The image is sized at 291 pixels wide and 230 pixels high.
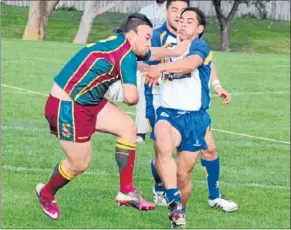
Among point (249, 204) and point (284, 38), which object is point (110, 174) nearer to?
point (249, 204)

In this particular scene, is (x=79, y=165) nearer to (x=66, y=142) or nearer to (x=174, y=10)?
(x=66, y=142)

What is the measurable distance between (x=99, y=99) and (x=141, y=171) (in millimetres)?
3573

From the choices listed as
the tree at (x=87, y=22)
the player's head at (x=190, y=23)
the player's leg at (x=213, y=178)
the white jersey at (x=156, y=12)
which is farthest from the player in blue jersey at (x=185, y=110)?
the tree at (x=87, y=22)

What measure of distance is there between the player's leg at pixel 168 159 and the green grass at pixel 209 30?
3474cm

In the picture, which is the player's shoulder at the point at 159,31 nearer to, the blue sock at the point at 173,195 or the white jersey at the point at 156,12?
the blue sock at the point at 173,195

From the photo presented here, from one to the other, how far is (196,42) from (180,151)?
38.2 inches

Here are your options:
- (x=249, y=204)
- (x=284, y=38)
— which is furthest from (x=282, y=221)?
(x=284, y=38)

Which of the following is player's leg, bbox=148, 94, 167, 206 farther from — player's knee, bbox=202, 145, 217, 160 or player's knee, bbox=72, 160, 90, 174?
player's knee, bbox=72, 160, 90, 174

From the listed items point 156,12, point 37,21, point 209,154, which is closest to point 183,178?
point 209,154

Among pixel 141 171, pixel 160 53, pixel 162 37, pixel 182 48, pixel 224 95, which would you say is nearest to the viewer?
pixel 160 53

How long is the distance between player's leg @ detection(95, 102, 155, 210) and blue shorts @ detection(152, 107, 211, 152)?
63 cm

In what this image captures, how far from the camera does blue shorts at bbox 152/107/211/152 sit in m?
9.83

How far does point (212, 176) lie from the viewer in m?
10.6

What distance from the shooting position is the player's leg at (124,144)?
30.1 feet
